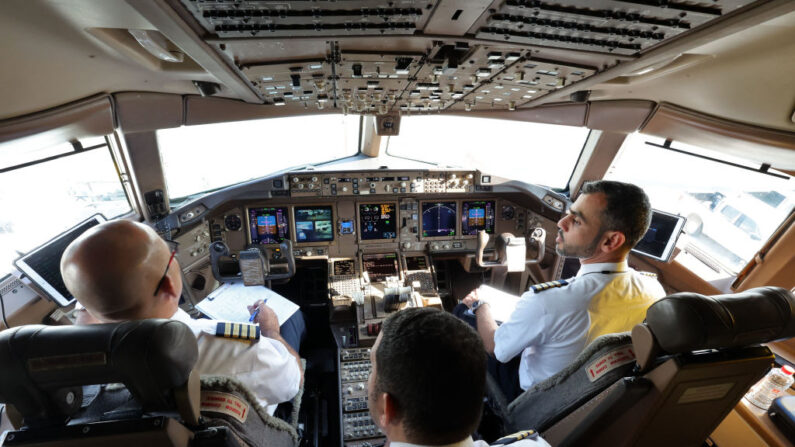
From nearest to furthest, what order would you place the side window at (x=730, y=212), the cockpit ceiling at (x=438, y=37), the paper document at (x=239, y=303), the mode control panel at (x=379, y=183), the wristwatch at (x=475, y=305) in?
the cockpit ceiling at (x=438, y=37), the wristwatch at (x=475, y=305), the paper document at (x=239, y=303), the side window at (x=730, y=212), the mode control panel at (x=379, y=183)

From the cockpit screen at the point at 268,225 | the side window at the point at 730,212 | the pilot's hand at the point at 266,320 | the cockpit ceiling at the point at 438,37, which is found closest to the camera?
the cockpit ceiling at the point at 438,37

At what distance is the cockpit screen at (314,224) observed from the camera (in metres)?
3.67

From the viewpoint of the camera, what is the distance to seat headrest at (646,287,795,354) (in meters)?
1.01

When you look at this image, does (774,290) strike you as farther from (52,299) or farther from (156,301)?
(52,299)

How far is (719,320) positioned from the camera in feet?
3.33

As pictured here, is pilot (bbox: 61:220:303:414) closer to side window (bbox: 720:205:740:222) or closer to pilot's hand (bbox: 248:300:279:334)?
pilot's hand (bbox: 248:300:279:334)

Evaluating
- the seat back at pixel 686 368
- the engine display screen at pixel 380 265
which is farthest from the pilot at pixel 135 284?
the engine display screen at pixel 380 265

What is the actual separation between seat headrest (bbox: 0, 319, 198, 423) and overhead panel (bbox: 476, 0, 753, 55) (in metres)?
1.16

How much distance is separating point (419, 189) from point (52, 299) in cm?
274

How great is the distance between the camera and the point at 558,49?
1.35 meters

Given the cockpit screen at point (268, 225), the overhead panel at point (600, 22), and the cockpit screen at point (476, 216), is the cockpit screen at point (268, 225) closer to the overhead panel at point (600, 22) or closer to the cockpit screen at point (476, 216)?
the cockpit screen at point (476, 216)

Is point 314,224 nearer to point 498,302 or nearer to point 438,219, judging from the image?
point 438,219

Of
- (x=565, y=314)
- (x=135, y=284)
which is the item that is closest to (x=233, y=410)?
(x=135, y=284)

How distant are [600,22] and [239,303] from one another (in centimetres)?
255
